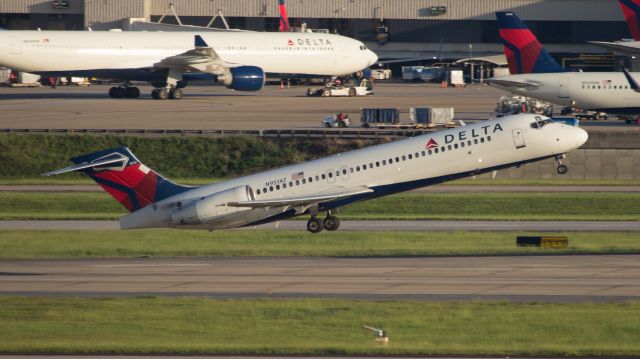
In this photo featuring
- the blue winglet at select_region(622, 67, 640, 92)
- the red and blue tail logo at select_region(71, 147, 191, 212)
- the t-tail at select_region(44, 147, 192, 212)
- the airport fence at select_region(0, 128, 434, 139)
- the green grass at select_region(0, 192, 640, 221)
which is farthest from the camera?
the airport fence at select_region(0, 128, 434, 139)

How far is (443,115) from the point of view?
90250 millimetres

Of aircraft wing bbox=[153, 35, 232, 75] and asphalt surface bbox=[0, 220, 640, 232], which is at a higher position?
→ aircraft wing bbox=[153, 35, 232, 75]

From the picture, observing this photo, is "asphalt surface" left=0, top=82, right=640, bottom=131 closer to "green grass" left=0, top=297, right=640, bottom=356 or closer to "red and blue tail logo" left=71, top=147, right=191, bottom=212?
"red and blue tail logo" left=71, top=147, right=191, bottom=212

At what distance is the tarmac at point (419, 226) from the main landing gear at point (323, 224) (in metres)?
→ 1.35

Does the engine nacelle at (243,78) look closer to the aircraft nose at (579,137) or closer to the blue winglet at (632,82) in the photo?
the blue winglet at (632,82)

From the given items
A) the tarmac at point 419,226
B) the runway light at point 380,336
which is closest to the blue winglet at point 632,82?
the tarmac at point 419,226

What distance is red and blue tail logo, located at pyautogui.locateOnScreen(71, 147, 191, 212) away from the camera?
51.3 metres

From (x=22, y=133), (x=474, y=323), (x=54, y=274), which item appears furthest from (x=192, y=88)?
(x=474, y=323)

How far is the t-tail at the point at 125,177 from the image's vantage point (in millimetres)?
50906

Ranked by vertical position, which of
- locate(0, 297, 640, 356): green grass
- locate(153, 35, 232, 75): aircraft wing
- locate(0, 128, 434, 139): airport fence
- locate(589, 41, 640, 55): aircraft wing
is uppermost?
locate(589, 41, 640, 55): aircraft wing

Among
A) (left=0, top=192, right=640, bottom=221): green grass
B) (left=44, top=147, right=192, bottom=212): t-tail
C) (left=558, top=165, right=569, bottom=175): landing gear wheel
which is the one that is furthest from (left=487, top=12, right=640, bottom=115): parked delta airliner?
(left=44, top=147, right=192, bottom=212): t-tail

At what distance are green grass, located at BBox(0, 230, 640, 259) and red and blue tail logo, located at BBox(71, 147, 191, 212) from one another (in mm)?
2355

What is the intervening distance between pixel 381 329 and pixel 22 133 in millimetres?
56573

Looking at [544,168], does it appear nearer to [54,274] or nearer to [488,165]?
[488,165]
